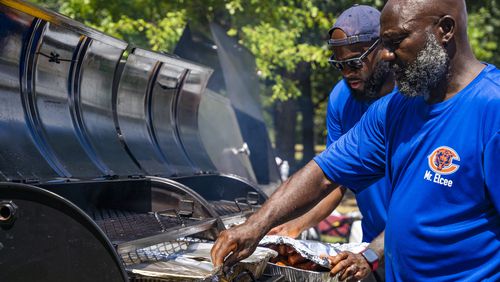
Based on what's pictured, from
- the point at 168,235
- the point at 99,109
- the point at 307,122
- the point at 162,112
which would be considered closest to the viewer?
the point at 168,235

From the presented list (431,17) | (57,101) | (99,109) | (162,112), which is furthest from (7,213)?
(162,112)

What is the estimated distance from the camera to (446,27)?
8.16 ft

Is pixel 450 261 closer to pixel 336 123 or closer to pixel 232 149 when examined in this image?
pixel 336 123

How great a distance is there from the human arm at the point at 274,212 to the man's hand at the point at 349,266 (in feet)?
1.48

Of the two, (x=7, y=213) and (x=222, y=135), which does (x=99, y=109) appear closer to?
(x=7, y=213)

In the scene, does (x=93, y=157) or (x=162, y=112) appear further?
(x=162, y=112)

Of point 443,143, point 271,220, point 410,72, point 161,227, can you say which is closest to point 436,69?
point 410,72

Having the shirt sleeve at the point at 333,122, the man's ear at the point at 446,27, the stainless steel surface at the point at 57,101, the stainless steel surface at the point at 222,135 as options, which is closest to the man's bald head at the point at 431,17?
the man's ear at the point at 446,27

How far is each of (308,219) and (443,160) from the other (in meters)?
1.75

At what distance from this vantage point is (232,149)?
7.27 meters

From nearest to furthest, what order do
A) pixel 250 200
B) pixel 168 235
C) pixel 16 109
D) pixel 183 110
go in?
1. pixel 168 235
2. pixel 16 109
3. pixel 250 200
4. pixel 183 110

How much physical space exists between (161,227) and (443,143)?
151cm

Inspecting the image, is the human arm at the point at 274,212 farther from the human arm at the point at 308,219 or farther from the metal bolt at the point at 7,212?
the human arm at the point at 308,219

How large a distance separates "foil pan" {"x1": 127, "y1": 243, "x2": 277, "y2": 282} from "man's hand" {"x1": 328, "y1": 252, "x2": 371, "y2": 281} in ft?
0.91
